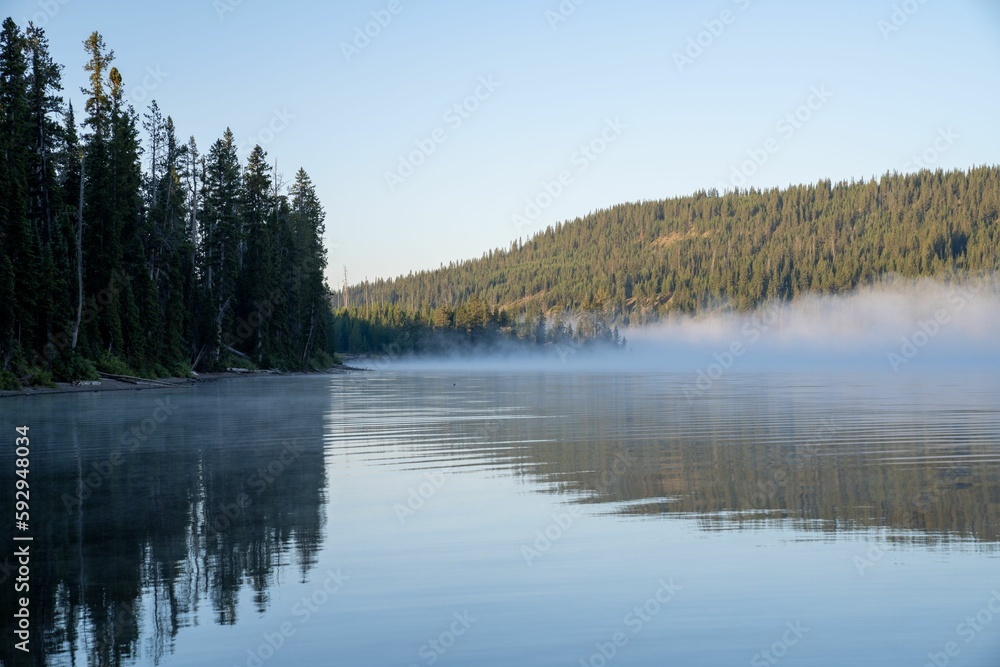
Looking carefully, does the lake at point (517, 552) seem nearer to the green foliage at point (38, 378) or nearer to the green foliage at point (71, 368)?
the green foliage at point (38, 378)

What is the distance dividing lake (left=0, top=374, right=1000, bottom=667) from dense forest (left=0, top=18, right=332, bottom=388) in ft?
102

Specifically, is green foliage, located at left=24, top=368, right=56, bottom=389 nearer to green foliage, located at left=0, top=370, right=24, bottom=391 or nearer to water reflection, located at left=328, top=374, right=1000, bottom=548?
green foliage, located at left=0, top=370, right=24, bottom=391

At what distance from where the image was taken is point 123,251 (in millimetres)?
62188

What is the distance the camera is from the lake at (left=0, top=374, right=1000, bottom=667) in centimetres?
711

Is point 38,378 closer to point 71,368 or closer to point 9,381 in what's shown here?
point 9,381

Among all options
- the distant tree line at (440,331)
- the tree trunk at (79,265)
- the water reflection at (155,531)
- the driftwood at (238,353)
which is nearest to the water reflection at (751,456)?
the water reflection at (155,531)

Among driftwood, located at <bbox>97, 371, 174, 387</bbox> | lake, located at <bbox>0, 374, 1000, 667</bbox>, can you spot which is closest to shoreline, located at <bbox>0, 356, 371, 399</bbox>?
driftwood, located at <bbox>97, 371, 174, 387</bbox>

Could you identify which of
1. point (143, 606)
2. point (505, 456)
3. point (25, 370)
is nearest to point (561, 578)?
point (143, 606)

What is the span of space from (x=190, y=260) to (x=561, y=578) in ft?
235

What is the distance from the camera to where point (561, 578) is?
9.03 metres

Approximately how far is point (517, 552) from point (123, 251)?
192 ft

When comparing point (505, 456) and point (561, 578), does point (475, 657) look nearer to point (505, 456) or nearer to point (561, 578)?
point (561, 578)

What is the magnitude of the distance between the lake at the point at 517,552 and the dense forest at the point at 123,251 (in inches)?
1222

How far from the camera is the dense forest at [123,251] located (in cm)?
4862
